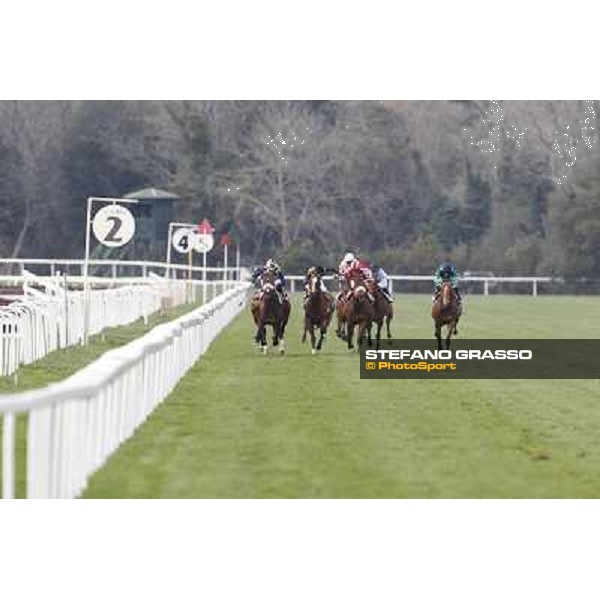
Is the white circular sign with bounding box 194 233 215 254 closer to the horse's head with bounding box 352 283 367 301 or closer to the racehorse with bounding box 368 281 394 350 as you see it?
the racehorse with bounding box 368 281 394 350

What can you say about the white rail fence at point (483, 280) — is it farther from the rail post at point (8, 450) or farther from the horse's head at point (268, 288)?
the rail post at point (8, 450)

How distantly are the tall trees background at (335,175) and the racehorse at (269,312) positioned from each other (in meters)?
21.2

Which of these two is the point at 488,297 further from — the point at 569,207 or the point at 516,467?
the point at 516,467

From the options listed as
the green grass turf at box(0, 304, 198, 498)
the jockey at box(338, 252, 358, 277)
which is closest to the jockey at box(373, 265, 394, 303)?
the jockey at box(338, 252, 358, 277)

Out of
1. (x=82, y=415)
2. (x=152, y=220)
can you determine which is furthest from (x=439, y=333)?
(x=152, y=220)

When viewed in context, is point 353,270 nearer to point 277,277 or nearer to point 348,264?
point 348,264

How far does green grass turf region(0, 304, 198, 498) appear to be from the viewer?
1534 centimetres

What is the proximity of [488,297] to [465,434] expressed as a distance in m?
40.0

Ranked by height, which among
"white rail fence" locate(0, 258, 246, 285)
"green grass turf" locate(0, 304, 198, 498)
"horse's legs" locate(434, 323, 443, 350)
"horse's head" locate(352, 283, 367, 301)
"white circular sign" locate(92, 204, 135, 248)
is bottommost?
"green grass turf" locate(0, 304, 198, 498)

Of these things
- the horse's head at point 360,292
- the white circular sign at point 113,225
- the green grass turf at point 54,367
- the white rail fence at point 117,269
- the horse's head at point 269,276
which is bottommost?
the green grass turf at point 54,367

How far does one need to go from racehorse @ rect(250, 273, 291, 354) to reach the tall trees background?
21248 mm

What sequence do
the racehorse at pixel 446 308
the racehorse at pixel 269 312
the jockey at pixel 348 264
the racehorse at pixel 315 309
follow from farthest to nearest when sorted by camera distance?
1. the jockey at pixel 348 264
2. the racehorse at pixel 446 308
3. the racehorse at pixel 315 309
4. the racehorse at pixel 269 312

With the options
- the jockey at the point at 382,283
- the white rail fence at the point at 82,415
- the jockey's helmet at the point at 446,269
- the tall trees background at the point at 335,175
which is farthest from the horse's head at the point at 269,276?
the tall trees background at the point at 335,175

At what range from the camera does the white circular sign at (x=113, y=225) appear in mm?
29922
